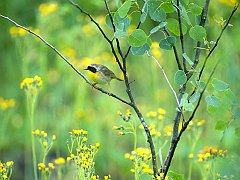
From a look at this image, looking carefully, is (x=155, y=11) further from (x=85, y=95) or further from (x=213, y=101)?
(x=85, y=95)

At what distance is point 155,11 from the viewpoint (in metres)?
2.59

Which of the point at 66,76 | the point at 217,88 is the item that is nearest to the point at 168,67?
the point at 66,76

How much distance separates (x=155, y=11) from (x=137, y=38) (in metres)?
0.15

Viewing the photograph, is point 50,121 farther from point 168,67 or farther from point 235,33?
point 235,33

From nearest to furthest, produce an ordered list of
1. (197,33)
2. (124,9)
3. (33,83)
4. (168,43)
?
(124,9) < (197,33) < (168,43) < (33,83)

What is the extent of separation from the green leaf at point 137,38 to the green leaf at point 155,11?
→ 101 mm

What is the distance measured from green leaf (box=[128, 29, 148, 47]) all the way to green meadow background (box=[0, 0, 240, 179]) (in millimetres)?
1765

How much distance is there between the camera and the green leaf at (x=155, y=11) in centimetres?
258

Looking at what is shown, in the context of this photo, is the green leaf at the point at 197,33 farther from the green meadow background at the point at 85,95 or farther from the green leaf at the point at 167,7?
the green meadow background at the point at 85,95

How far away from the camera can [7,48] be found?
21.2ft

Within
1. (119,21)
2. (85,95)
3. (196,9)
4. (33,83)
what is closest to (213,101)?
(196,9)

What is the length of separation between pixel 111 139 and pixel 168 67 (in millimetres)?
1006

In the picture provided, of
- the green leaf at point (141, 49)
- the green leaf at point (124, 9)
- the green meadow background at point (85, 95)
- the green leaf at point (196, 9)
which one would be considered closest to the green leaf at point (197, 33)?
the green leaf at point (196, 9)

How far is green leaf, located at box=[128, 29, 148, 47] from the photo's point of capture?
8.31 feet
